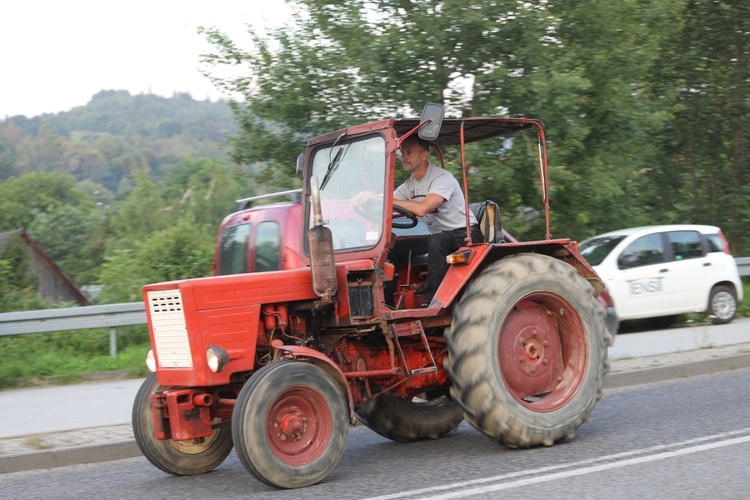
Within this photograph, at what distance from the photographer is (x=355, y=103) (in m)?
15.7

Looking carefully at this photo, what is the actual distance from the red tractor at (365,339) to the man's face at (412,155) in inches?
10.9

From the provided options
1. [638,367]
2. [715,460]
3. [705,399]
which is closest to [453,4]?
[638,367]

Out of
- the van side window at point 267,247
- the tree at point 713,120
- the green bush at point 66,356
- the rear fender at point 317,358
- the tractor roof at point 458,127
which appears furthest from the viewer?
the tree at point 713,120

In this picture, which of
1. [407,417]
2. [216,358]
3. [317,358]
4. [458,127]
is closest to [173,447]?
[216,358]

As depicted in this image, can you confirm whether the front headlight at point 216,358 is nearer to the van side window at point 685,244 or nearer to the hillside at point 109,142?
the van side window at point 685,244

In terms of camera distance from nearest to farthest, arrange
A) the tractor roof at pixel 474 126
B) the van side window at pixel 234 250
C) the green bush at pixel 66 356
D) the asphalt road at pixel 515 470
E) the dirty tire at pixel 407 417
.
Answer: the asphalt road at pixel 515 470 < the tractor roof at pixel 474 126 < the dirty tire at pixel 407 417 < the van side window at pixel 234 250 < the green bush at pixel 66 356

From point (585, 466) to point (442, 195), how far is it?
2.21 meters

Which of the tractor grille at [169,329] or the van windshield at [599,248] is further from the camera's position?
the van windshield at [599,248]

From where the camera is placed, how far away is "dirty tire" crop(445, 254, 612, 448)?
6.60m

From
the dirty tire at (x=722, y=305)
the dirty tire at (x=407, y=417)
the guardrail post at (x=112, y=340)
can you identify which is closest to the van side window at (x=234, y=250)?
the guardrail post at (x=112, y=340)

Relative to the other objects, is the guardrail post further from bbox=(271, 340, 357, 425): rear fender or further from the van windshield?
bbox=(271, 340, 357, 425): rear fender

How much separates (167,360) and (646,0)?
13.5 m

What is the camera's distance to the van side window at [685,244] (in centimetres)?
1598

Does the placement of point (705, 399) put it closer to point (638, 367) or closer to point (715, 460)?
point (638, 367)
